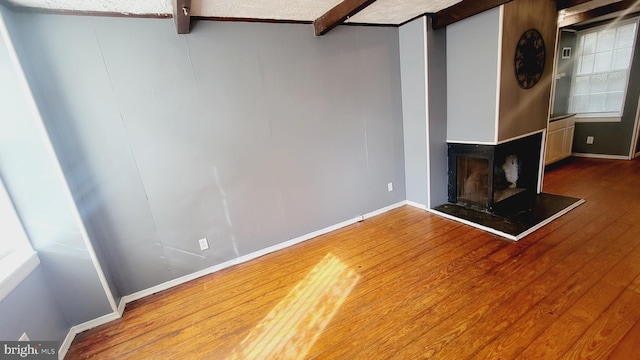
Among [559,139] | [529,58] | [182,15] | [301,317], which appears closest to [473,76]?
[529,58]

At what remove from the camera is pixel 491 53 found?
8.63 feet

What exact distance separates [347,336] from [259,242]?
141 centimetres

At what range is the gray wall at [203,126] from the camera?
197 cm

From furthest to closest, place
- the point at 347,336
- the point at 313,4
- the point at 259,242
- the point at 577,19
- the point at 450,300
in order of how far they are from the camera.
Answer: the point at 577,19, the point at 259,242, the point at 313,4, the point at 450,300, the point at 347,336

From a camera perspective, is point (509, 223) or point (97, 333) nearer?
point (97, 333)

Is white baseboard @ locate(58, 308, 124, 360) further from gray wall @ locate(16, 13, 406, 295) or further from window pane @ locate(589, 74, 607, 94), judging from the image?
window pane @ locate(589, 74, 607, 94)

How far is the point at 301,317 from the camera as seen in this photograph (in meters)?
1.92

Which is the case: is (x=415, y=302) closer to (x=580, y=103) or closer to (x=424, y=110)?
(x=424, y=110)

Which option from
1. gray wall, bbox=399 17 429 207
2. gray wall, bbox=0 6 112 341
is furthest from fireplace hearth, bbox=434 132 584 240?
gray wall, bbox=0 6 112 341

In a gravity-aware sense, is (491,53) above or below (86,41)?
below

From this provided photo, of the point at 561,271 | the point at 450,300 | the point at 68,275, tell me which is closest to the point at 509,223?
the point at 561,271

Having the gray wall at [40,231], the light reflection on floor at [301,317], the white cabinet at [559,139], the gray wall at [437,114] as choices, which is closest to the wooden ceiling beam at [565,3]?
the gray wall at [437,114]

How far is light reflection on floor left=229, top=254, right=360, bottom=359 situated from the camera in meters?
1.68

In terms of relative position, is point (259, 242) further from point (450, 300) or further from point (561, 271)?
point (561, 271)
